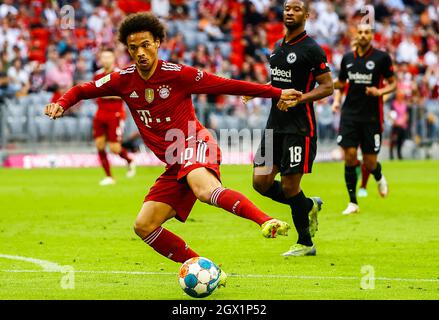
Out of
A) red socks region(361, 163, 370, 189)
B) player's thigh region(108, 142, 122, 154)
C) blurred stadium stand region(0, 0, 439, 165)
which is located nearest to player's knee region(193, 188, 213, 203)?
red socks region(361, 163, 370, 189)

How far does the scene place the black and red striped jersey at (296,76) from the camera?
11180mm

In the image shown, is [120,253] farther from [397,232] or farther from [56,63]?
[56,63]

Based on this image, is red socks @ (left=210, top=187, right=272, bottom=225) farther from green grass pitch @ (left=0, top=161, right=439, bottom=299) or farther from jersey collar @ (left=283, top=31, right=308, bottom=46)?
jersey collar @ (left=283, top=31, right=308, bottom=46)

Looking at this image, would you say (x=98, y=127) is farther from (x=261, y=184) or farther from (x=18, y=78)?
(x=261, y=184)

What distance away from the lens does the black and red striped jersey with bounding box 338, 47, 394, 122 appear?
15797mm

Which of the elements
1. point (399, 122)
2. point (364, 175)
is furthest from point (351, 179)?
point (399, 122)

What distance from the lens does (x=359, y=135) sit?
1584cm

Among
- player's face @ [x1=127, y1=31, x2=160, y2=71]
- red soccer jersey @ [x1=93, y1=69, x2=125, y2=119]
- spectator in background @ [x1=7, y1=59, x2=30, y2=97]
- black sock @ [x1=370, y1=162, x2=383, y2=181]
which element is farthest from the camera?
spectator in background @ [x1=7, y1=59, x2=30, y2=97]

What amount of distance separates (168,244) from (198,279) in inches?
31.1

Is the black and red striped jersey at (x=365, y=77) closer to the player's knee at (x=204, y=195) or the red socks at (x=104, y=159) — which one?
the red socks at (x=104, y=159)

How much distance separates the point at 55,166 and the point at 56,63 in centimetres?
295

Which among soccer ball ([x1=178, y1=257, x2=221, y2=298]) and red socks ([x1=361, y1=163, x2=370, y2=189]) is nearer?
soccer ball ([x1=178, y1=257, x2=221, y2=298])

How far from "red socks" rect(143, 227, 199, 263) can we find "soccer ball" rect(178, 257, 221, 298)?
59 cm
